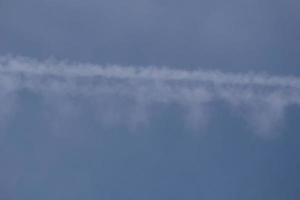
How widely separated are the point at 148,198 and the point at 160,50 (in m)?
1.29

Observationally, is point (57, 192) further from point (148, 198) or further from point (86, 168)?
point (148, 198)

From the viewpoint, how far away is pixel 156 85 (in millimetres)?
3729

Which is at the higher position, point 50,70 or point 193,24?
point 193,24

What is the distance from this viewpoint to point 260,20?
378 centimetres

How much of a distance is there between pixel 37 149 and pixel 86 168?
445mm

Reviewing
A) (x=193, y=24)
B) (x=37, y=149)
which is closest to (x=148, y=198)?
(x=37, y=149)

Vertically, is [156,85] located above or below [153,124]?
above

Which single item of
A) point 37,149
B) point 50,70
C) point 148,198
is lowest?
point 148,198

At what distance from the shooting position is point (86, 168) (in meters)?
3.63

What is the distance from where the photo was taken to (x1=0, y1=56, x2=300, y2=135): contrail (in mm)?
3594

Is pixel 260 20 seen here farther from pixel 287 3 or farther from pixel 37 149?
pixel 37 149

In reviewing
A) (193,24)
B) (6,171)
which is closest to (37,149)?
(6,171)

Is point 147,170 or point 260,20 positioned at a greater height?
point 260,20

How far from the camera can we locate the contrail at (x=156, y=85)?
359cm
